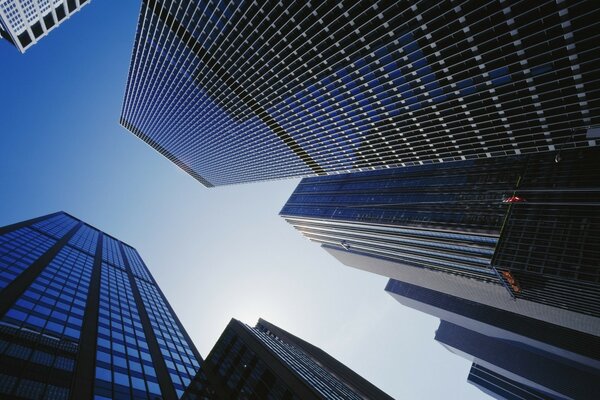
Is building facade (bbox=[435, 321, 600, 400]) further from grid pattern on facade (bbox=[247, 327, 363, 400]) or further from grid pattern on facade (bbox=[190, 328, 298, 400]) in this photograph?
grid pattern on facade (bbox=[190, 328, 298, 400])

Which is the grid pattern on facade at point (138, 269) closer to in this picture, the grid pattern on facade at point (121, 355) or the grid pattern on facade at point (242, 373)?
the grid pattern on facade at point (121, 355)

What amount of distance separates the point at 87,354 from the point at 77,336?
14.5 feet

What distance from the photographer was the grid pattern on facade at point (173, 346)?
49.8 meters

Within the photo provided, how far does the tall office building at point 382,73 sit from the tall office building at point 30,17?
860 inches

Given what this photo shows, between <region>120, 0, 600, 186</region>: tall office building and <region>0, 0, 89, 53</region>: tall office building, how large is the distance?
21.8 metres

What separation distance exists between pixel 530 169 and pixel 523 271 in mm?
30030

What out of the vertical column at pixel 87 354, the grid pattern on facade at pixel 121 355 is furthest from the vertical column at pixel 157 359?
the vertical column at pixel 87 354

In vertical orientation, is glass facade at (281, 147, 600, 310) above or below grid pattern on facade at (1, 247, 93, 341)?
above

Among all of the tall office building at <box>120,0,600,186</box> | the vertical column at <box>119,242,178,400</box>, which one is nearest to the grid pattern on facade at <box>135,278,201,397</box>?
the vertical column at <box>119,242,178,400</box>

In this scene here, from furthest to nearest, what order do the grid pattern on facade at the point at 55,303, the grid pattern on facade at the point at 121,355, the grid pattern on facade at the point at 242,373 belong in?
the grid pattern on facade at the point at 242,373
the grid pattern on facade at the point at 55,303
the grid pattern on facade at the point at 121,355

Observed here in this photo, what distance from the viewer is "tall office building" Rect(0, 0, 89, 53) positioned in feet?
317

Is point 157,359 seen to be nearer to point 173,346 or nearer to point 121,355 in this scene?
point 121,355

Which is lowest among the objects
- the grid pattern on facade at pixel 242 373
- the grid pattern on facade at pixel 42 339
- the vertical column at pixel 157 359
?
the grid pattern on facade at pixel 42 339

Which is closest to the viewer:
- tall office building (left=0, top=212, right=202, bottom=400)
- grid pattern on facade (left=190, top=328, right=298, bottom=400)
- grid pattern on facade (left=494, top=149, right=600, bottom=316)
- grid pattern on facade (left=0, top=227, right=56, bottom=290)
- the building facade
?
tall office building (left=0, top=212, right=202, bottom=400)
